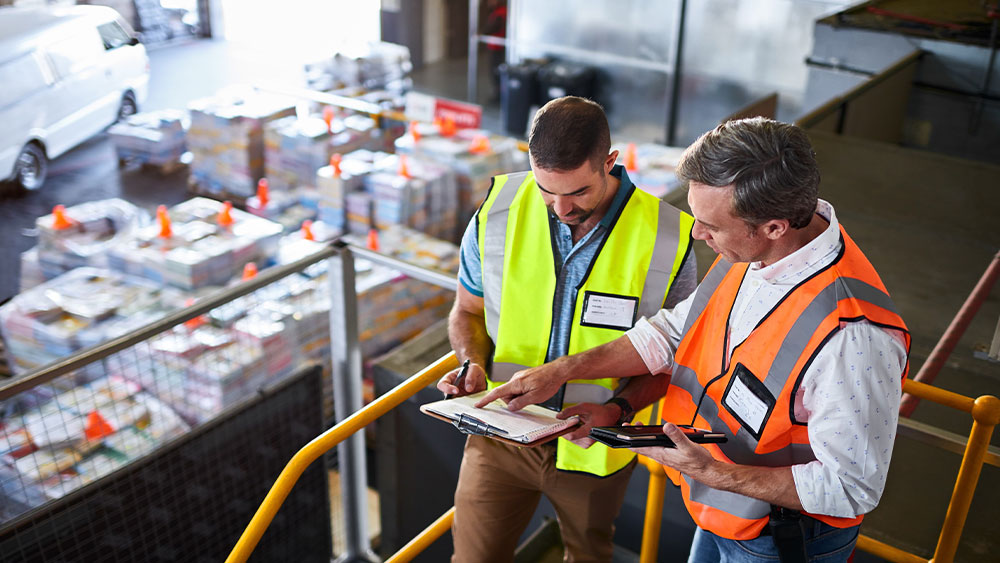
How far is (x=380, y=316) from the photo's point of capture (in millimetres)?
5449

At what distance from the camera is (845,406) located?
1.60 m

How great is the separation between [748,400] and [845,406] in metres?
0.24

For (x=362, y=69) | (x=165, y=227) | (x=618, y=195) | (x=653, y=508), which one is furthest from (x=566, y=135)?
(x=362, y=69)

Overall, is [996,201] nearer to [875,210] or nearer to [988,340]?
[875,210]

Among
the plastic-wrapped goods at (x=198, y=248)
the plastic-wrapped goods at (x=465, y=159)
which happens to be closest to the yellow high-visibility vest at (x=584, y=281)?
the plastic-wrapped goods at (x=198, y=248)

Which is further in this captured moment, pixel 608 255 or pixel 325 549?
pixel 325 549

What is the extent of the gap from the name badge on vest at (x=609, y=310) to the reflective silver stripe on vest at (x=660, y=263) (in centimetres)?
4

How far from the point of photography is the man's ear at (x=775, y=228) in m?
1.69

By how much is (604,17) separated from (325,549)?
9.02 meters

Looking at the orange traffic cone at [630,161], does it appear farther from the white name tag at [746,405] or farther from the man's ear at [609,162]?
the white name tag at [746,405]

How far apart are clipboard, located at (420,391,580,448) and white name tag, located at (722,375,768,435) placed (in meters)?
0.40

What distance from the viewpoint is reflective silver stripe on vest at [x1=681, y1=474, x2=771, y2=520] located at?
1842mm

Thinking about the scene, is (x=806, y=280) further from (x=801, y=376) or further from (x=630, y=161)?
(x=630, y=161)

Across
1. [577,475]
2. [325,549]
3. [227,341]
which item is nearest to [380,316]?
[227,341]
